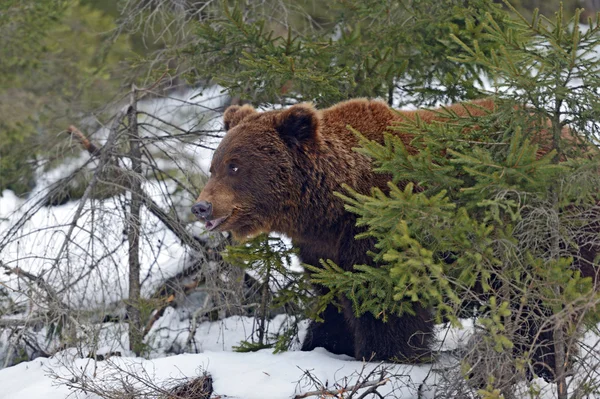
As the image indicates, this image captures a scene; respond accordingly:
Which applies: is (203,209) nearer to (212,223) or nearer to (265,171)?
(212,223)

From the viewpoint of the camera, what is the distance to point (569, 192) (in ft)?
13.1

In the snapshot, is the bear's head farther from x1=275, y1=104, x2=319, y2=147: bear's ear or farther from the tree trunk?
the tree trunk

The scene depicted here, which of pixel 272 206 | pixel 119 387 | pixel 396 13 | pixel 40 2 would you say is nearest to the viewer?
pixel 119 387

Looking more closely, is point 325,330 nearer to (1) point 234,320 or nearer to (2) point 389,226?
(1) point 234,320

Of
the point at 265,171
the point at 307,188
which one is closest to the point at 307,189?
the point at 307,188

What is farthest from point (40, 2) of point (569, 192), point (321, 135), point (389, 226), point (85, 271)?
point (569, 192)

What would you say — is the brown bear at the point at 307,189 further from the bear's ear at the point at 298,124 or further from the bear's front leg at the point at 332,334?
the bear's front leg at the point at 332,334

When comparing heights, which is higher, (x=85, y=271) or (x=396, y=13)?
(x=396, y=13)

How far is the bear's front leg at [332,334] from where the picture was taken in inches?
235

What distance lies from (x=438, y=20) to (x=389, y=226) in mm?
3062

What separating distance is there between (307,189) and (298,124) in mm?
514

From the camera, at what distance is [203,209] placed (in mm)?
5059

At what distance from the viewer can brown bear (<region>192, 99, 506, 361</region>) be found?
5.23 m

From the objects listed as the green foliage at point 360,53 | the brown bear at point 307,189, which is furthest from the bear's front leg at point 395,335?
the green foliage at point 360,53
